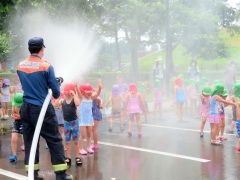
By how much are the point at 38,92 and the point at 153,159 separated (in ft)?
10.3

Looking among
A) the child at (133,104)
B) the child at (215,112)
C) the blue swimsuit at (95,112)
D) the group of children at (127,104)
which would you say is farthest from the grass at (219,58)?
the blue swimsuit at (95,112)

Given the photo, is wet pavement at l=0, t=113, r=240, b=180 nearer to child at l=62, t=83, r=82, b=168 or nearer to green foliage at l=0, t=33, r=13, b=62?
child at l=62, t=83, r=82, b=168

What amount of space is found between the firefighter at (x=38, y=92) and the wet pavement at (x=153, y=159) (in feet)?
4.67

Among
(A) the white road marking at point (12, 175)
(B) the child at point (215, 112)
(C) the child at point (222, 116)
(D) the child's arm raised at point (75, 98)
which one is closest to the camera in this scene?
(A) the white road marking at point (12, 175)

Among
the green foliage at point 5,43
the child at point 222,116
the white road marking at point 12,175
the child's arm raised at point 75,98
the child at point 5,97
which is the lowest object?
the white road marking at point 12,175

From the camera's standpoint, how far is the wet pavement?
654 centimetres

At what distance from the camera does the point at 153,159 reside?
7.55 m

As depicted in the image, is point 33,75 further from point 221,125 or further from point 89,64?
point 89,64

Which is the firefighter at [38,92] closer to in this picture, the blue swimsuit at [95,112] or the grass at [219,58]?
the blue swimsuit at [95,112]

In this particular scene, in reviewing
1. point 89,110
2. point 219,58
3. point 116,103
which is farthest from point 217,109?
point 219,58

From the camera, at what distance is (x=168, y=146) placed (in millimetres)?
8719

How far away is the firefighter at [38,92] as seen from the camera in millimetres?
5062

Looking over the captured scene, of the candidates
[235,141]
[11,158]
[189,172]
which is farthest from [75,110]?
[235,141]

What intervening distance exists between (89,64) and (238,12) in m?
9.87
